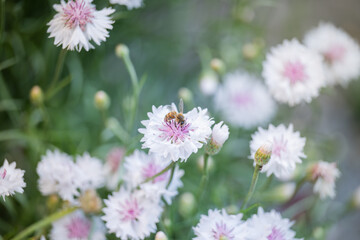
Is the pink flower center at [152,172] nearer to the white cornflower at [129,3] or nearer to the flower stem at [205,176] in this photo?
the flower stem at [205,176]

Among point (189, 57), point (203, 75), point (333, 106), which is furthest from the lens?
point (333, 106)

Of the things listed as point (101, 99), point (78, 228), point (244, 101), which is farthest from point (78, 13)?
point (244, 101)

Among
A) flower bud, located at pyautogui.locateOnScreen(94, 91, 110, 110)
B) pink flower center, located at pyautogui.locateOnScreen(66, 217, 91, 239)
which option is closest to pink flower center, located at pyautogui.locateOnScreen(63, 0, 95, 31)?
flower bud, located at pyautogui.locateOnScreen(94, 91, 110, 110)

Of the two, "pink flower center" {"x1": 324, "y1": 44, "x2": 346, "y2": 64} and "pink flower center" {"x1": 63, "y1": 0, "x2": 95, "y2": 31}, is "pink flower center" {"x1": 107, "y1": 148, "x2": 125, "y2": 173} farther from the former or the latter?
"pink flower center" {"x1": 324, "y1": 44, "x2": 346, "y2": 64}

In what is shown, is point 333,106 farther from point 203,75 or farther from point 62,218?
point 62,218

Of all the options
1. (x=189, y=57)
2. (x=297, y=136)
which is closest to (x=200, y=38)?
(x=189, y=57)

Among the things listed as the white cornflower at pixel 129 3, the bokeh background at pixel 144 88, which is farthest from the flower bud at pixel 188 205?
the white cornflower at pixel 129 3

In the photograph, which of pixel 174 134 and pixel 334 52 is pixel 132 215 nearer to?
pixel 174 134

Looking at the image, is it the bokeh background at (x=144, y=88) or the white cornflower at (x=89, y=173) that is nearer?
the white cornflower at (x=89, y=173)
